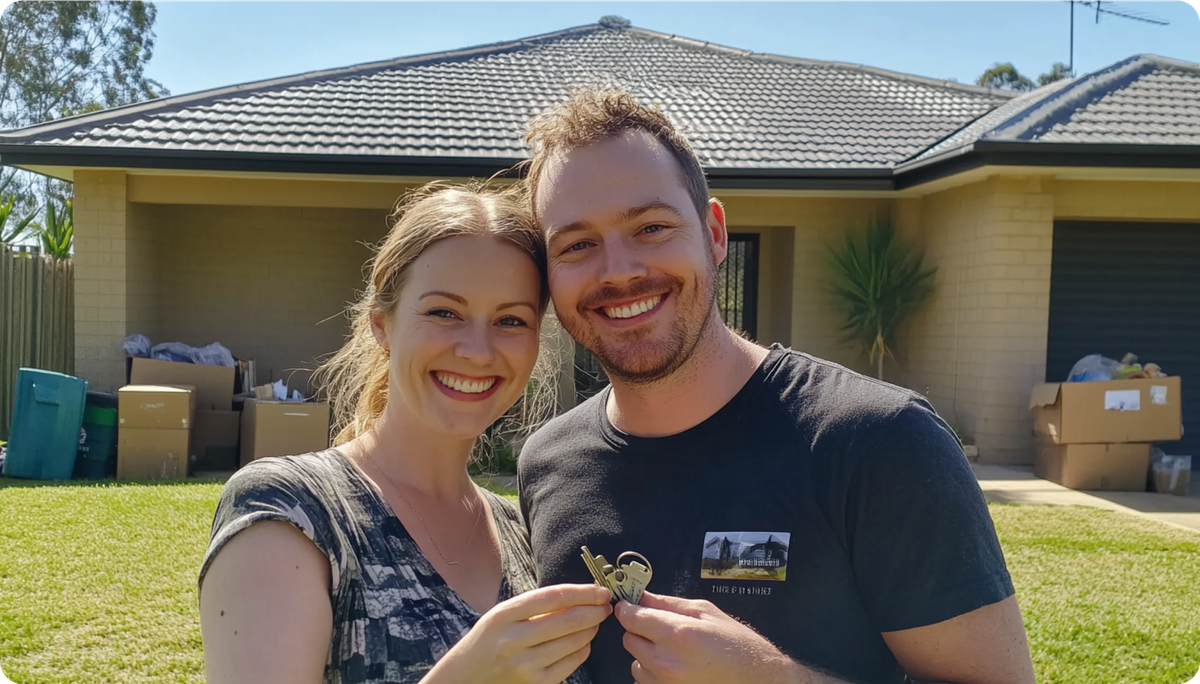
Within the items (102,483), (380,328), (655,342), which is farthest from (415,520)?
(102,483)

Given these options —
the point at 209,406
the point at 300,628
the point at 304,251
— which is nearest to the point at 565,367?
the point at 209,406

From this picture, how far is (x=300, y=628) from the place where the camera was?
153 cm

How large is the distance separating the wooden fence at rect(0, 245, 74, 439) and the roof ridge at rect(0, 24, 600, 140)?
1576mm

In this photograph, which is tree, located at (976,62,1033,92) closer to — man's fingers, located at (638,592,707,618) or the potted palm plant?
the potted palm plant

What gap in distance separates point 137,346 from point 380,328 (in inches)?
345

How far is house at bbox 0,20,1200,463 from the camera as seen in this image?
30.1 feet

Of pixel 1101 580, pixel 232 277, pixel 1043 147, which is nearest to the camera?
pixel 1101 580

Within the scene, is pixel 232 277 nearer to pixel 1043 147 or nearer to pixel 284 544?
pixel 1043 147

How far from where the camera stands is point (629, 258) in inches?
76.9

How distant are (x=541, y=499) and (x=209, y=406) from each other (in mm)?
7698

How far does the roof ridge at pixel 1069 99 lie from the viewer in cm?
888

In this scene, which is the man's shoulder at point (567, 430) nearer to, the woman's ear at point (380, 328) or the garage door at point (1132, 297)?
the woman's ear at point (380, 328)

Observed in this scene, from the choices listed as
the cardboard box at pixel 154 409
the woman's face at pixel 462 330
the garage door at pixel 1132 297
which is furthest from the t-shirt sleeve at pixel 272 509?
the garage door at pixel 1132 297

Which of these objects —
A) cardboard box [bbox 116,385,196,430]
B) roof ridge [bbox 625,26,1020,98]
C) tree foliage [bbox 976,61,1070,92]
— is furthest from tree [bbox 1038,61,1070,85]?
cardboard box [bbox 116,385,196,430]
